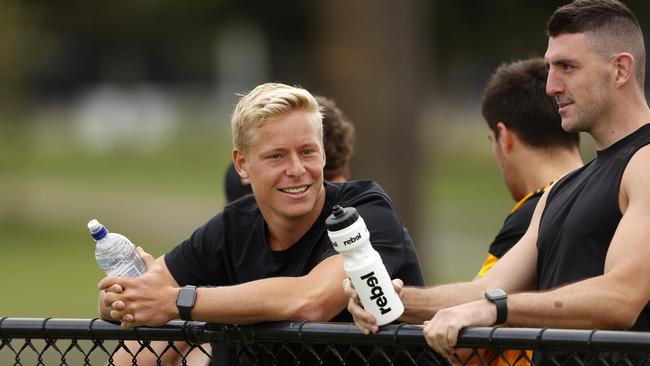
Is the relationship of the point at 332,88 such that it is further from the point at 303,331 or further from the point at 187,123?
the point at 187,123

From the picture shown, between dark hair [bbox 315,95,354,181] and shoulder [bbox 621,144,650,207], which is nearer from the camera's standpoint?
shoulder [bbox 621,144,650,207]

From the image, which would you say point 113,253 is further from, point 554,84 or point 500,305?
point 554,84

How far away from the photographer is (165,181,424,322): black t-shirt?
173 inches

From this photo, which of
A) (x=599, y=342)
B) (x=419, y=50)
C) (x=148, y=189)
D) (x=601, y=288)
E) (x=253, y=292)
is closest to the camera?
(x=599, y=342)

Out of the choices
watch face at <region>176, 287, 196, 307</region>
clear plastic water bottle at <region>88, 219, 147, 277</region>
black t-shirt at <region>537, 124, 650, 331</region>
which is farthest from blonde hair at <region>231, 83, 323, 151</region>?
black t-shirt at <region>537, 124, 650, 331</region>

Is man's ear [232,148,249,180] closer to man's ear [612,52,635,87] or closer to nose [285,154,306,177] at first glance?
nose [285,154,306,177]

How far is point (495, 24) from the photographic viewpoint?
1246 inches

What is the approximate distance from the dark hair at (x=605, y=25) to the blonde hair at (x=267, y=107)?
2.93 ft

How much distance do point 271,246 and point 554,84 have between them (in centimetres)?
122

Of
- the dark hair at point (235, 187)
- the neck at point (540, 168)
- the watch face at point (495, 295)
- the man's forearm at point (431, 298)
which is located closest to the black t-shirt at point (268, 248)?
the man's forearm at point (431, 298)

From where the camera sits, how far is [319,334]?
12.2 ft

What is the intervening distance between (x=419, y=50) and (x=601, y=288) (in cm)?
1171

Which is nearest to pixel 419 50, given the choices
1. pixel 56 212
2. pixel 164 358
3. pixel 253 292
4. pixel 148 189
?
pixel 164 358

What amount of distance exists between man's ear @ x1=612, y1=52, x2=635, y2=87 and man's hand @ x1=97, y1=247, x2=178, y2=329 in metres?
1.66
